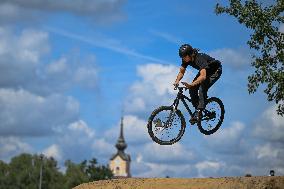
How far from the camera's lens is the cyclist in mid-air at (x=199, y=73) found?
15992 millimetres

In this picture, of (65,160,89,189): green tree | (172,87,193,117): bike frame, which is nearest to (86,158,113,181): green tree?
(65,160,89,189): green tree

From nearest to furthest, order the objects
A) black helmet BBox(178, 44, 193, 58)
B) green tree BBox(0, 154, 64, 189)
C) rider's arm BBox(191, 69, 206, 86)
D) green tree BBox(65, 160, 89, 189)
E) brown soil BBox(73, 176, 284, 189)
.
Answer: brown soil BBox(73, 176, 284, 189)
rider's arm BBox(191, 69, 206, 86)
black helmet BBox(178, 44, 193, 58)
green tree BBox(0, 154, 64, 189)
green tree BBox(65, 160, 89, 189)

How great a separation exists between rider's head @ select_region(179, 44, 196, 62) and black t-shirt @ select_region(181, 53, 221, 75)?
0.14m

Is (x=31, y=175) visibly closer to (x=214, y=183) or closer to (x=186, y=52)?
(x=186, y=52)

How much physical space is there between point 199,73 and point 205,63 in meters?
0.31

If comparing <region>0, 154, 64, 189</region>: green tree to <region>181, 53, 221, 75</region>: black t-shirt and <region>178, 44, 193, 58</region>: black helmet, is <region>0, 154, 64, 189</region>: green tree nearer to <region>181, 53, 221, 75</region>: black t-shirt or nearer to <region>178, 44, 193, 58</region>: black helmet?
<region>181, 53, 221, 75</region>: black t-shirt

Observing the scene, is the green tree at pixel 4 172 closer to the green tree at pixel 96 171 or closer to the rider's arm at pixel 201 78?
the green tree at pixel 96 171

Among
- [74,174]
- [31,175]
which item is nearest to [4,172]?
[31,175]

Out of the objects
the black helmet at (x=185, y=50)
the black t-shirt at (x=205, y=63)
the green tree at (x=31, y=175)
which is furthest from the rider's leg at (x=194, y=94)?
the green tree at (x=31, y=175)

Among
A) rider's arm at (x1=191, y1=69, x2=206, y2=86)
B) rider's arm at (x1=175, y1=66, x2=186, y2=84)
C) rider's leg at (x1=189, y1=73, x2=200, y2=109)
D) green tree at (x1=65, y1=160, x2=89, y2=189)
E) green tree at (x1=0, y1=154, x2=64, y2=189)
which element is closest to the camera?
rider's arm at (x1=191, y1=69, x2=206, y2=86)

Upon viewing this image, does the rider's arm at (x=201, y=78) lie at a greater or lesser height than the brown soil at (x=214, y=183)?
greater

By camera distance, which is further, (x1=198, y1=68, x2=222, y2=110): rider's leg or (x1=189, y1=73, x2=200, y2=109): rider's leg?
(x1=189, y1=73, x2=200, y2=109): rider's leg

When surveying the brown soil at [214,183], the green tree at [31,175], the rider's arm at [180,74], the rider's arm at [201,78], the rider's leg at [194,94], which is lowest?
the brown soil at [214,183]

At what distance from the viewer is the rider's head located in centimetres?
1602
